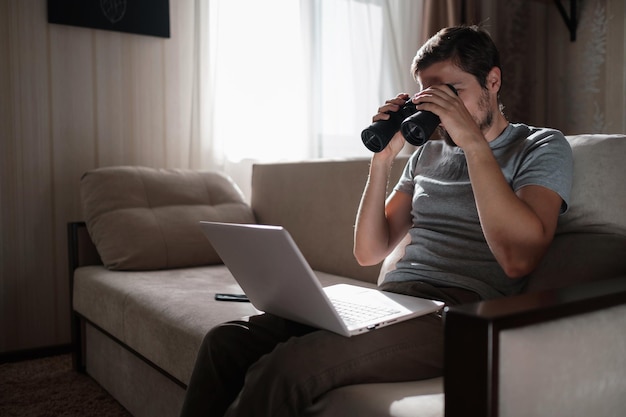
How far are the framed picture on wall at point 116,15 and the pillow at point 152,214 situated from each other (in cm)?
67

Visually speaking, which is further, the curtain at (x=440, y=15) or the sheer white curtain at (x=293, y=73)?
the curtain at (x=440, y=15)

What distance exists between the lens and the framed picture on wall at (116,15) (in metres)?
2.59

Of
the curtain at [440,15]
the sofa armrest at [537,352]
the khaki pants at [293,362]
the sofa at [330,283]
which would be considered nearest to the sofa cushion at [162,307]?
the sofa at [330,283]

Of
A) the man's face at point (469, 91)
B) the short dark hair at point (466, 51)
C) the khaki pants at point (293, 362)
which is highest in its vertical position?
the short dark hair at point (466, 51)

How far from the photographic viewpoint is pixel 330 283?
1.99m

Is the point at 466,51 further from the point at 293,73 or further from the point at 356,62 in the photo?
the point at 356,62

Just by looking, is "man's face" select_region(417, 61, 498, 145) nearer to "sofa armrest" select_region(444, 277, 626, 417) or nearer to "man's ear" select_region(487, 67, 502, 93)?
"man's ear" select_region(487, 67, 502, 93)

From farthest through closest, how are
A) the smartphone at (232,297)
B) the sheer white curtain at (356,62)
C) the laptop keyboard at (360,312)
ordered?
the sheer white curtain at (356,62)
the smartphone at (232,297)
the laptop keyboard at (360,312)

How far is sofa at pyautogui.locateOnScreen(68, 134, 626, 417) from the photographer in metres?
0.72

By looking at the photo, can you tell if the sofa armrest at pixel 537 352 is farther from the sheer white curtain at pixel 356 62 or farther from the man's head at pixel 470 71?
the sheer white curtain at pixel 356 62

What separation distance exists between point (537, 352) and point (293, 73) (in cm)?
252

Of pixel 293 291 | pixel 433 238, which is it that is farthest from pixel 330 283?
pixel 293 291

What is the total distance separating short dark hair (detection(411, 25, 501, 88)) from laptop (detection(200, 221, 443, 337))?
0.53 metres

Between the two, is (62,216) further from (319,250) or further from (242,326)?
(242,326)
